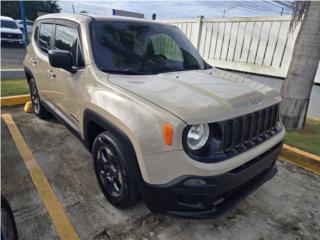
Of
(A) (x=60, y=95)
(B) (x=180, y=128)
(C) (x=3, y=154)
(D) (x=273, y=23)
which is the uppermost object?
(D) (x=273, y=23)

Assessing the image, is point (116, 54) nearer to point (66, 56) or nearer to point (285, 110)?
point (66, 56)

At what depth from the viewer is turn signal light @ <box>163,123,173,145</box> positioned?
1.92 m

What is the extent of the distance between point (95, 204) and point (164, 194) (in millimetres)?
1068

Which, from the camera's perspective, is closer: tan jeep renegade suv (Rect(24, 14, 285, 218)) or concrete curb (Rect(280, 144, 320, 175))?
tan jeep renegade suv (Rect(24, 14, 285, 218))

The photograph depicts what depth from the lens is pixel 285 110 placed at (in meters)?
4.76

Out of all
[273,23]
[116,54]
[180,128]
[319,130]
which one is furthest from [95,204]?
[273,23]

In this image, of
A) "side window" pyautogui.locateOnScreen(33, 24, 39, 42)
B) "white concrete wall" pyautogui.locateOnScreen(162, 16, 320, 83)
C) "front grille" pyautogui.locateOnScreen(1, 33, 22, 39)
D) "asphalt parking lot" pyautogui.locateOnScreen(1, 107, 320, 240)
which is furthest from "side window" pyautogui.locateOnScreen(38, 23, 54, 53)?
"front grille" pyautogui.locateOnScreen(1, 33, 22, 39)

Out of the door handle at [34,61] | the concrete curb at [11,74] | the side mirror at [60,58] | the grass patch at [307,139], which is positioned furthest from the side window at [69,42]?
the concrete curb at [11,74]

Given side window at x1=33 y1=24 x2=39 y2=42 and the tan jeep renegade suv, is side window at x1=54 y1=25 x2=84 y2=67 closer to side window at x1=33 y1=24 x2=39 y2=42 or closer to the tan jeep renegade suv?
the tan jeep renegade suv

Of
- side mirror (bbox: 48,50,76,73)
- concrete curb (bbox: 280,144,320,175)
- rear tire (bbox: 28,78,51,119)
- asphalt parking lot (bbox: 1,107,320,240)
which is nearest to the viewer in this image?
asphalt parking lot (bbox: 1,107,320,240)

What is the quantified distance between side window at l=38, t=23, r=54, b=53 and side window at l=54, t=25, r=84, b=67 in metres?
0.32

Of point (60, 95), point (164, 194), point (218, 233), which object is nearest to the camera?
point (164, 194)

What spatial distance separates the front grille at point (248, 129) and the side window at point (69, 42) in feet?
5.98

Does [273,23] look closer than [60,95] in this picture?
No
